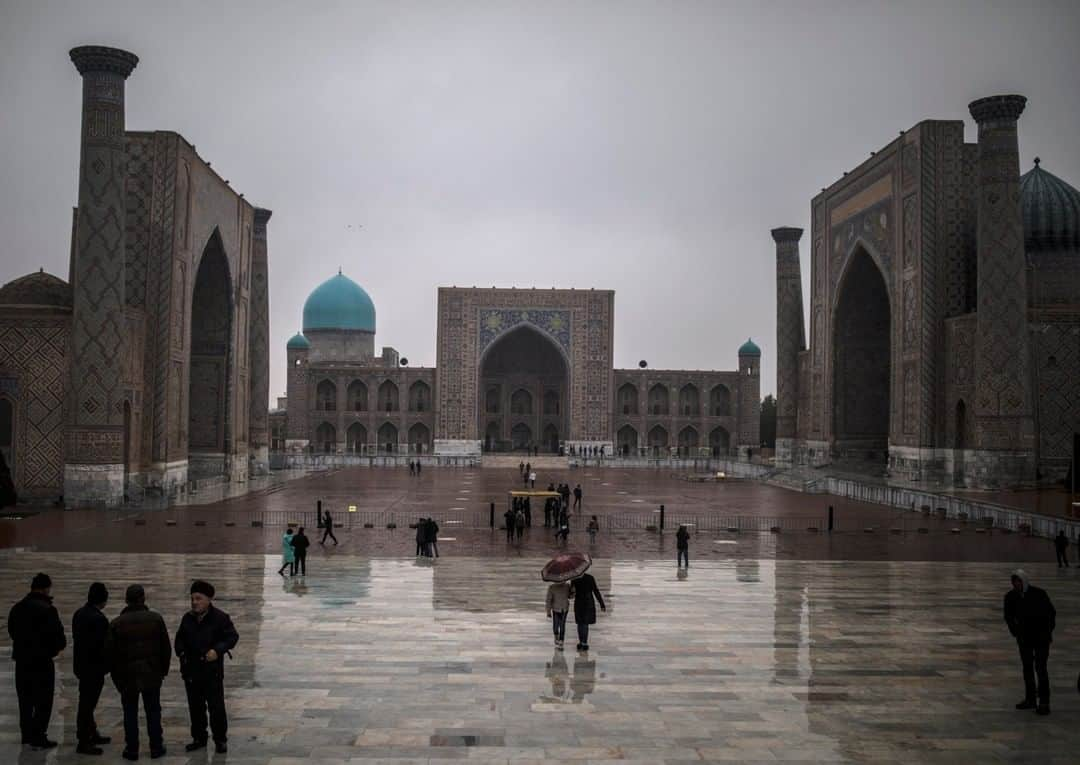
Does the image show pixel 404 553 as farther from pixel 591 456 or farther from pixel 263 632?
pixel 591 456

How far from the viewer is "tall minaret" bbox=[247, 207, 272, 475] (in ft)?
131

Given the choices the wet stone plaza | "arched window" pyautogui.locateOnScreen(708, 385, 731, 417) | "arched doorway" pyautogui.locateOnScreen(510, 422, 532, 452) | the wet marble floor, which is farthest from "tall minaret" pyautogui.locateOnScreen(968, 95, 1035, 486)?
"arched doorway" pyautogui.locateOnScreen(510, 422, 532, 452)

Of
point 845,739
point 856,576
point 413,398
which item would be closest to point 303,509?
point 856,576

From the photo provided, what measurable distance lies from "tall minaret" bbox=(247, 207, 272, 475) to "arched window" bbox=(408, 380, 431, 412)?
22537mm

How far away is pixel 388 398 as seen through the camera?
63.6 metres

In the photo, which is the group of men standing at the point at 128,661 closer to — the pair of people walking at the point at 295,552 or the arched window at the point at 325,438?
the pair of people walking at the point at 295,552

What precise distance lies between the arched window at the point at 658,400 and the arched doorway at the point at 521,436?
26.8 feet

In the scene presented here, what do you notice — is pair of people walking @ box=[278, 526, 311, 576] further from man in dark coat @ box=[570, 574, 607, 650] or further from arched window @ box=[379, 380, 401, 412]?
arched window @ box=[379, 380, 401, 412]

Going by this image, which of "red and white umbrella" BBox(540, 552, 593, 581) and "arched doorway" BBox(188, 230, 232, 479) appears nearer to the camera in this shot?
"red and white umbrella" BBox(540, 552, 593, 581)

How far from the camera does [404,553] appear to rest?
16.9 m

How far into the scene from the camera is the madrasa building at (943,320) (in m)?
30.1

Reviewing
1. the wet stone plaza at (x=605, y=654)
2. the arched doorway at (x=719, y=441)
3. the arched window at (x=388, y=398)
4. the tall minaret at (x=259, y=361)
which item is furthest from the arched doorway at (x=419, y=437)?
the wet stone plaza at (x=605, y=654)

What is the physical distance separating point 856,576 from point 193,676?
10684 millimetres

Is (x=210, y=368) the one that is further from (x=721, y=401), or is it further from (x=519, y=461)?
(x=721, y=401)
